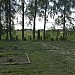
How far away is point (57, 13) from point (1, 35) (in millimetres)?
8874

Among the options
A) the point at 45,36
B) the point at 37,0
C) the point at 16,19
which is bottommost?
the point at 45,36

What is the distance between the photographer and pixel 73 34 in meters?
32.0

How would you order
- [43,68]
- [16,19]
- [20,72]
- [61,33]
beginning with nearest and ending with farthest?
[20,72], [43,68], [16,19], [61,33]

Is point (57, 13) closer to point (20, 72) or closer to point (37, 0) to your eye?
point (37, 0)

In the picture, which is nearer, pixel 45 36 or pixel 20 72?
pixel 20 72

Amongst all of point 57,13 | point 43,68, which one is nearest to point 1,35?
point 57,13

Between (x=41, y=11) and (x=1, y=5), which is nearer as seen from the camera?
(x=1, y=5)

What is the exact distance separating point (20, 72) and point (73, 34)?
25.4 meters

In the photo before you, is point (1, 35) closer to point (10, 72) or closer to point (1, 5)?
point (1, 5)

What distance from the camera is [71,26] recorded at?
1272 inches

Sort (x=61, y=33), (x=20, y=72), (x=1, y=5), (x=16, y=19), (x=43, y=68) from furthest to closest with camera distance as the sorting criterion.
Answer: (x=61, y=33) < (x=16, y=19) < (x=1, y=5) < (x=43, y=68) < (x=20, y=72)

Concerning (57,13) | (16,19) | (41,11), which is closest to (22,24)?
(16,19)

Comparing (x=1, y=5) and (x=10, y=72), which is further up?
(x=1, y=5)

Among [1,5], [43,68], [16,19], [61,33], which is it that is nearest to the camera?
[43,68]
